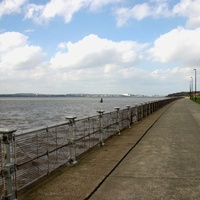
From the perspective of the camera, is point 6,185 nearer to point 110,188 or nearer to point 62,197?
point 62,197

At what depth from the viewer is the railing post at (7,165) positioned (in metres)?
4.98

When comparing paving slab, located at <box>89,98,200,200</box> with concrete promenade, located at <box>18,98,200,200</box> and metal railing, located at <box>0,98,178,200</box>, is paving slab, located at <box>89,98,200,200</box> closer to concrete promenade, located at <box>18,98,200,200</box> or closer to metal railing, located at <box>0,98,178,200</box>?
concrete promenade, located at <box>18,98,200,200</box>

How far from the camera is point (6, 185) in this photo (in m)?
5.09

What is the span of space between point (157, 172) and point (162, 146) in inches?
143

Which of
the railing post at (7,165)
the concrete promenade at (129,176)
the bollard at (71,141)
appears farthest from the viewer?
the bollard at (71,141)

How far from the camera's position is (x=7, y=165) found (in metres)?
5.03

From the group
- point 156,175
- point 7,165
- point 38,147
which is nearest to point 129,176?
point 156,175

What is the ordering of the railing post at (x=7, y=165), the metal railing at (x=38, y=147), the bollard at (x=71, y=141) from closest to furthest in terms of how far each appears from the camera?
the railing post at (x=7, y=165) < the metal railing at (x=38, y=147) < the bollard at (x=71, y=141)

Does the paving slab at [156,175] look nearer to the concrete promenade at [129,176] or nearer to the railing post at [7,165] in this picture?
the concrete promenade at [129,176]

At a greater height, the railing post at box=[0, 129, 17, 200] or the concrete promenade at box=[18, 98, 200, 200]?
the railing post at box=[0, 129, 17, 200]

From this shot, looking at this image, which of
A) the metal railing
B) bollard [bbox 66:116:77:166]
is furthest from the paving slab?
the metal railing

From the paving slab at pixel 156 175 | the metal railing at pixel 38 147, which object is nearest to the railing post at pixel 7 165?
the metal railing at pixel 38 147

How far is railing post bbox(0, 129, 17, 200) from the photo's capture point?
16.3ft

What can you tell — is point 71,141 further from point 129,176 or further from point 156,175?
point 156,175
